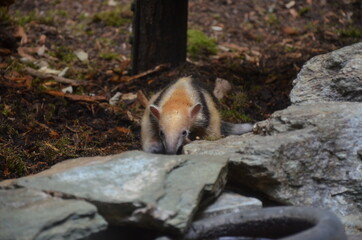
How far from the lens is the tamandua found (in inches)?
268

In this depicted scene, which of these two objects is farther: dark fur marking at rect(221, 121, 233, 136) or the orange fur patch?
dark fur marking at rect(221, 121, 233, 136)

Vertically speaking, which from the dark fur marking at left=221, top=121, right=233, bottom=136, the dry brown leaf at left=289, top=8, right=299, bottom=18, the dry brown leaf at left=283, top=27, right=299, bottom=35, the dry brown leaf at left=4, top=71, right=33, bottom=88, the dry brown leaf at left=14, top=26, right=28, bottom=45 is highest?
the dry brown leaf at left=289, top=8, right=299, bottom=18

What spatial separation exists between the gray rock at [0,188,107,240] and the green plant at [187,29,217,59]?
7.09m

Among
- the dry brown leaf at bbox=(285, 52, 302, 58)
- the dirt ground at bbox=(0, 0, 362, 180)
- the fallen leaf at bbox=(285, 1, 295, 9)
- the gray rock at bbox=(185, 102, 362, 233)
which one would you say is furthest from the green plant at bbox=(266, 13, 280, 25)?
the gray rock at bbox=(185, 102, 362, 233)

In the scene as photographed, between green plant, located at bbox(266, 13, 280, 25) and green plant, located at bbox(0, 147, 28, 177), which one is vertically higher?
green plant, located at bbox(266, 13, 280, 25)

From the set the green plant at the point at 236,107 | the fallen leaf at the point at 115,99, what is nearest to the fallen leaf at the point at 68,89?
the fallen leaf at the point at 115,99

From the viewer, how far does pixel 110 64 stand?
1084cm

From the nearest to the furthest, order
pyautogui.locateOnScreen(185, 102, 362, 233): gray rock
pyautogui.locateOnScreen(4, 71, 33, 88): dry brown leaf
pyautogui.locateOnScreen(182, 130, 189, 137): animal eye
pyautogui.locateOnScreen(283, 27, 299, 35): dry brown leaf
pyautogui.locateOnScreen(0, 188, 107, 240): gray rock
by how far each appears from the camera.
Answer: pyautogui.locateOnScreen(0, 188, 107, 240): gray rock, pyautogui.locateOnScreen(185, 102, 362, 233): gray rock, pyautogui.locateOnScreen(182, 130, 189, 137): animal eye, pyautogui.locateOnScreen(4, 71, 33, 88): dry brown leaf, pyautogui.locateOnScreen(283, 27, 299, 35): dry brown leaf

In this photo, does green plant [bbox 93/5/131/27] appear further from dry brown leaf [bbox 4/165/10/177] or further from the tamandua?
dry brown leaf [bbox 4/165/10/177]

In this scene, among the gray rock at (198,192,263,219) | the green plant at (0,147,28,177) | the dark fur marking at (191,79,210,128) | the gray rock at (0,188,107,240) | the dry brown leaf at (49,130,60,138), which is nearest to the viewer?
the gray rock at (0,188,107,240)

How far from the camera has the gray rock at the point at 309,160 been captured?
5.17 meters

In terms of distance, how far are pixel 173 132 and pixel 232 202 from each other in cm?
192

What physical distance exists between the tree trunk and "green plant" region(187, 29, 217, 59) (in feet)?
4.92

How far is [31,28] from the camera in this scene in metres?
11.9
